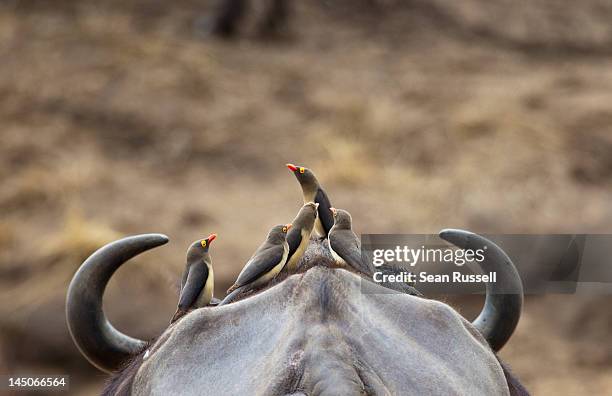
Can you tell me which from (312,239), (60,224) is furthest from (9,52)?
(312,239)

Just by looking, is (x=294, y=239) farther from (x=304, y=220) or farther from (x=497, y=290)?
(x=497, y=290)

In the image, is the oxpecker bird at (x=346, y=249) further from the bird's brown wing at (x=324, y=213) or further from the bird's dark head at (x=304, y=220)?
the bird's brown wing at (x=324, y=213)

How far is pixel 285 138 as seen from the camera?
13102 millimetres

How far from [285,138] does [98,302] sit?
9.85m

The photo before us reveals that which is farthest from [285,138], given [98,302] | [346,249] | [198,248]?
[346,249]

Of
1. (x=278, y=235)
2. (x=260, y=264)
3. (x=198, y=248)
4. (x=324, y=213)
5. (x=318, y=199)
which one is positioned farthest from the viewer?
(x=318, y=199)

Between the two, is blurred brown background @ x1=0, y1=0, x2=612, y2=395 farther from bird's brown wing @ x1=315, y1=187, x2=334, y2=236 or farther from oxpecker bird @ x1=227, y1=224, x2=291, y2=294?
oxpecker bird @ x1=227, y1=224, x2=291, y2=294

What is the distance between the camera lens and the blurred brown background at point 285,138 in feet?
34.0

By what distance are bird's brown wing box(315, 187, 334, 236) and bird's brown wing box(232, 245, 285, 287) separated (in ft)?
1.50

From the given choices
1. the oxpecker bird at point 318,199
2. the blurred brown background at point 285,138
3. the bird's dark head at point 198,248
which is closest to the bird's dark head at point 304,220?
the oxpecker bird at point 318,199

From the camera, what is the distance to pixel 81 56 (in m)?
14.3

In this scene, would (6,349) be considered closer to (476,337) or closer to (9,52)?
(9,52)

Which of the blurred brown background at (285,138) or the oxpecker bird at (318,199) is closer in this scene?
the oxpecker bird at (318,199)

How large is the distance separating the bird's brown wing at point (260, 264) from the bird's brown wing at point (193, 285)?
7.3 inches
